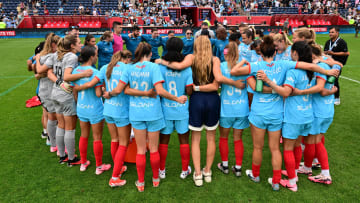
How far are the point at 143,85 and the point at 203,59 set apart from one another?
3.02 feet

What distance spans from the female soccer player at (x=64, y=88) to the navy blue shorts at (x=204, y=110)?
2004 millimetres

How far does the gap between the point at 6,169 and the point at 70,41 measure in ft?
8.40

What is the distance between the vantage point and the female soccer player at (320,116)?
12.0ft

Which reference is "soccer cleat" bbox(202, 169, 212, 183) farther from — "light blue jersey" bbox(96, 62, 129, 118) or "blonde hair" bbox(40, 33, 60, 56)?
"blonde hair" bbox(40, 33, 60, 56)

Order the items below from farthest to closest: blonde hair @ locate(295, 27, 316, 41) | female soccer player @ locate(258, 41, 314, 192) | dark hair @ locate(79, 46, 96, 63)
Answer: blonde hair @ locate(295, 27, 316, 41)
dark hair @ locate(79, 46, 96, 63)
female soccer player @ locate(258, 41, 314, 192)

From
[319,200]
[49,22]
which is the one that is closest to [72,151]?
[319,200]

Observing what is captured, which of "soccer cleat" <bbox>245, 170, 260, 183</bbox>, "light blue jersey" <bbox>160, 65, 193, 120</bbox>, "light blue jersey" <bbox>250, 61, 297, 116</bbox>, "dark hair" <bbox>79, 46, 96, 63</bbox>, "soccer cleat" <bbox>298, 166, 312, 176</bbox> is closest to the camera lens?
"light blue jersey" <bbox>250, 61, 297, 116</bbox>

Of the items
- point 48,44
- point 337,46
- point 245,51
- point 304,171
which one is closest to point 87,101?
point 48,44

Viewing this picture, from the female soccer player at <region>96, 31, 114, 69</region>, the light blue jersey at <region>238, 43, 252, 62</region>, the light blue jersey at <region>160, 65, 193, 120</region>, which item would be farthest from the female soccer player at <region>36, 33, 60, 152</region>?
the light blue jersey at <region>238, 43, 252, 62</region>

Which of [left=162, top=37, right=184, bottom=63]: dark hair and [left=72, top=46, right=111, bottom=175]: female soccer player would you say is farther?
[left=72, top=46, right=111, bottom=175]: female soccer player

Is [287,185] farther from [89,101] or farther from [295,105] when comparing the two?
[89,101]

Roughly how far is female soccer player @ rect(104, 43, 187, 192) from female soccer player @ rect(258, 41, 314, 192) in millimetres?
1405

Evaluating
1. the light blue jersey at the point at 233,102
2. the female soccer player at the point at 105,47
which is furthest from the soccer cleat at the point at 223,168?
the female soccer player at the point at 105,47

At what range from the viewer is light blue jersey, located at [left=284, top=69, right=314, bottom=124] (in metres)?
3.44
